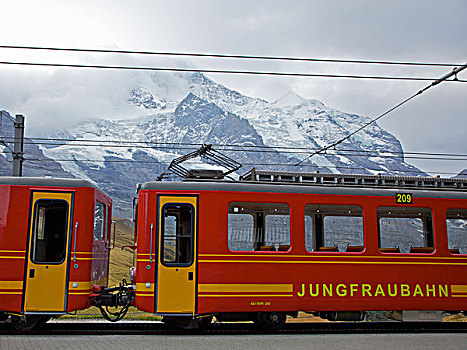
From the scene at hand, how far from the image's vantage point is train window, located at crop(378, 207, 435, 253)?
476 inches

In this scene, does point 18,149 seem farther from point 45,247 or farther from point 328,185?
point 328,185

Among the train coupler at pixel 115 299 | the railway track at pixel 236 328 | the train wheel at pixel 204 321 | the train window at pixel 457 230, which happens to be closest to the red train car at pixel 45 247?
the train coupler at pixel 115 299

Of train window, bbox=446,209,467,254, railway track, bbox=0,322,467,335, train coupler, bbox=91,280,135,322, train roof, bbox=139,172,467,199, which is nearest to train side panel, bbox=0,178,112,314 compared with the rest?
train coupler, bbox=91,280,135,322

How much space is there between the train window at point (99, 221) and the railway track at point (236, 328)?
2163 millimetres

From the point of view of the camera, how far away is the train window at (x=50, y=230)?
11102 mm

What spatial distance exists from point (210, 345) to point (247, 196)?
11.4 feet

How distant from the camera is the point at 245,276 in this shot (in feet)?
36.8

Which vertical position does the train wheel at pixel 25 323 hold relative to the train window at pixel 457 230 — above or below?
below

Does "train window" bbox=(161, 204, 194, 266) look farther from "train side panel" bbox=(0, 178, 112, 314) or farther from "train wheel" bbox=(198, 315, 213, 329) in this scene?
"train side panel" bbox=(0, 178, 112, 314)

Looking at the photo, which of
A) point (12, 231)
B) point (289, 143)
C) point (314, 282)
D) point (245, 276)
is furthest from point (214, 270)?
point (289, 143)

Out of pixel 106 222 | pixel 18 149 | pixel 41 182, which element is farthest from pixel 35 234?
pixel 18 149

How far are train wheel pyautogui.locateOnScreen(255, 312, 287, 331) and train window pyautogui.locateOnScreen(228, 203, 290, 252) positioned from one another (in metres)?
1.52

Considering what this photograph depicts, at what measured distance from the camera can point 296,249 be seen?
11.6 meters

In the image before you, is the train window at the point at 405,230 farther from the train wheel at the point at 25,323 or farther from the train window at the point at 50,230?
the train wheel at the point at 25,323
